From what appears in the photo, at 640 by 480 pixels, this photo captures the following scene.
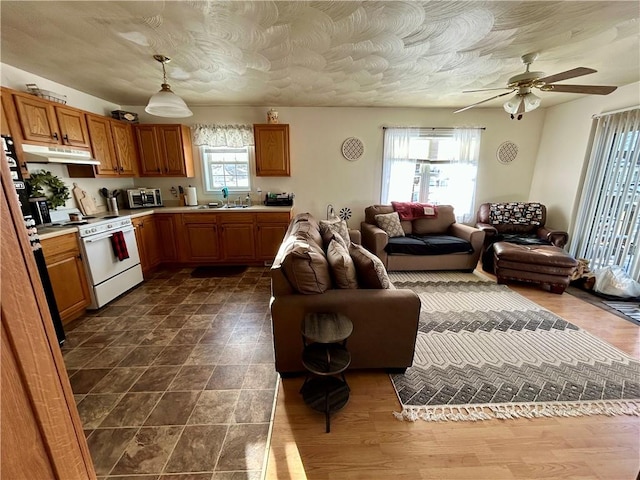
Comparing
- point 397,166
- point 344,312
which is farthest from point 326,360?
point 397,166

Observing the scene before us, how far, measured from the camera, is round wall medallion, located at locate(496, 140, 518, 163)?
173 inches

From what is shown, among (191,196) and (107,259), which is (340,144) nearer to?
(191,196)

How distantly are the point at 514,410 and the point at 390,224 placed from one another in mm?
2697

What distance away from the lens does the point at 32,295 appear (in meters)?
0.58

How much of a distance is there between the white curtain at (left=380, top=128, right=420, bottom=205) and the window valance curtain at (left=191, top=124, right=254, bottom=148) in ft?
7.45

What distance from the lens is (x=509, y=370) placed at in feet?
6.35

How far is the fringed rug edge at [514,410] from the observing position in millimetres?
1595

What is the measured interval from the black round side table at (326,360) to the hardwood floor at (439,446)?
0.08m

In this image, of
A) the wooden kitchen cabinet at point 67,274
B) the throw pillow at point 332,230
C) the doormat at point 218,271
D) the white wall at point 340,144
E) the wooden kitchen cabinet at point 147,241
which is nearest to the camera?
the wooden kitchen cabinet at point 67,274

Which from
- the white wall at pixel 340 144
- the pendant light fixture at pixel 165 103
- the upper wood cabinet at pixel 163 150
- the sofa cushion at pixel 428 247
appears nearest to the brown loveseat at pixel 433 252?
the sofa cushion at pixel 428 247

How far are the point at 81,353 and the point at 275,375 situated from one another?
1.68 m

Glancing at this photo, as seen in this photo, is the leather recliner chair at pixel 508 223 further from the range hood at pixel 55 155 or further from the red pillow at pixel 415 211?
the range hood at pixel 55 155

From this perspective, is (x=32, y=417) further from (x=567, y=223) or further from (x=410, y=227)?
(x=567, y=223)

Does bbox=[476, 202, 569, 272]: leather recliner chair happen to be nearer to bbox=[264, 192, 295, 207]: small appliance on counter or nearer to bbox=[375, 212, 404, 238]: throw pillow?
bbox=[375, 212, 404, 238]: throw pillow
